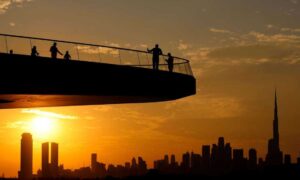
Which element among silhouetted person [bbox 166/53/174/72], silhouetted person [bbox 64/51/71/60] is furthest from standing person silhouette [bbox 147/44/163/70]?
silhouetted person [bbox 64/51/71/60]

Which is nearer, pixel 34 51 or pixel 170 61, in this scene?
pixel 34 51

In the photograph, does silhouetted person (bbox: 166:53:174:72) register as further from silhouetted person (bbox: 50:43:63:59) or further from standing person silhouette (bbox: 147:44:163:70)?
silhouetted person (bbox: 50:43:63:59)

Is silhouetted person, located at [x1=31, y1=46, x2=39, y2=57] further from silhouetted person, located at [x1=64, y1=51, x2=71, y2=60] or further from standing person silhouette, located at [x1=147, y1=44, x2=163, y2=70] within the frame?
standing person silhouette, located at [x1=147, y1=44, x2=163, y2=70]

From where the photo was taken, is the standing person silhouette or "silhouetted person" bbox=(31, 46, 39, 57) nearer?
"silhouetted person" bbox=(31, 46, 39, 57)

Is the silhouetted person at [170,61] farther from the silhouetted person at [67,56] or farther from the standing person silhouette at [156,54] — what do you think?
the silhouetted person at [67,56]

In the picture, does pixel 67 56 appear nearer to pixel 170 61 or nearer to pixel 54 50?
pixel 54 50

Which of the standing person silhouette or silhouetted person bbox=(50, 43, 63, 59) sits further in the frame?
the standing person silhouette

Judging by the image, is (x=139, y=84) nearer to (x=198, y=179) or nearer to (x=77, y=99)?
(x=77, y=99)

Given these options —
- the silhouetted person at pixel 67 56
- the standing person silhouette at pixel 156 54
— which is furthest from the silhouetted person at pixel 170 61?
the silhouetted person at pixel 67 56

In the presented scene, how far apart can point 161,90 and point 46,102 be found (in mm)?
7460

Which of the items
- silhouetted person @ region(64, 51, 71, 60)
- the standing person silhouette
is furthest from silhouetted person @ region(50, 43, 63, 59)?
the standing person silhouette

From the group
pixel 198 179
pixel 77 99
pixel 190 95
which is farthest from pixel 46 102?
pixel 198 179

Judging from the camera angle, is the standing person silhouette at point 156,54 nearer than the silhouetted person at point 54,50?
No

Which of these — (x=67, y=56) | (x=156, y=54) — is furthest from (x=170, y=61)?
(x=67, y=56)
